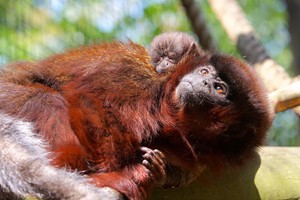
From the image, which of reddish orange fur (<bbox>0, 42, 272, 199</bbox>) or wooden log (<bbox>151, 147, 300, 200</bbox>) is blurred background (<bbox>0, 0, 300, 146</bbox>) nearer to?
wooden log (<bbox>151, 147, 300, 200</bbox>)

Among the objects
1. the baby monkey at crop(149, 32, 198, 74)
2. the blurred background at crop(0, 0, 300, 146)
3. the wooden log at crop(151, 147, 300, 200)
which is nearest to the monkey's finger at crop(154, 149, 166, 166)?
the wooden log at crop(151, 147, 300, 200)

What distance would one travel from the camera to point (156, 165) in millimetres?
2410

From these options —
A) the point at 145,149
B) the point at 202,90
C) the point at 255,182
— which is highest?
the point at 202,90

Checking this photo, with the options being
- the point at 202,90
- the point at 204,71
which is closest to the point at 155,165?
the point at 202,90

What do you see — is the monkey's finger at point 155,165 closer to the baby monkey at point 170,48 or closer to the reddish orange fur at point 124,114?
the reddish orange fur at point 124,114

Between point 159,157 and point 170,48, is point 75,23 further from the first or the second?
point 159,157

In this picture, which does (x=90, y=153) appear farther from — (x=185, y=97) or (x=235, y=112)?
(x=235, y=112)

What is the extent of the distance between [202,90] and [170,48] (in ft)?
2.62

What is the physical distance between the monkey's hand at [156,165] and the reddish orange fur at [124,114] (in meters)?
0.04

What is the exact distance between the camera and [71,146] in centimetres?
240

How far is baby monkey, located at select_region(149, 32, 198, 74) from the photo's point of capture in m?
3.16

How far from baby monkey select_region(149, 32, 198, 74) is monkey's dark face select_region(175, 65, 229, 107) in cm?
40

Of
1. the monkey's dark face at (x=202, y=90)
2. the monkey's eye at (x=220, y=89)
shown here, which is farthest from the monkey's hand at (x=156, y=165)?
the monkey's eye at (x=220, y=89)

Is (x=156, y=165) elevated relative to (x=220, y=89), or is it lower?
lower
